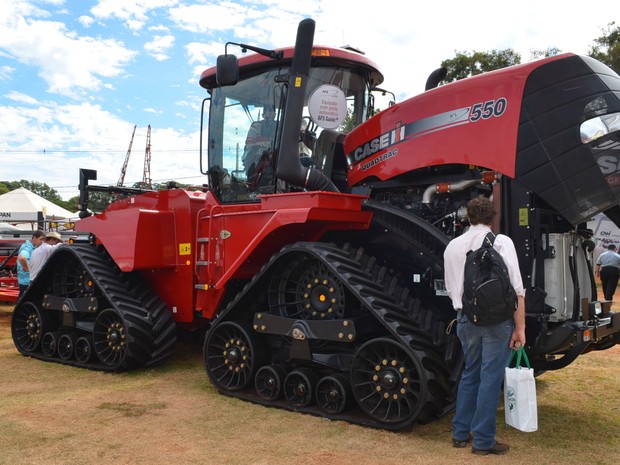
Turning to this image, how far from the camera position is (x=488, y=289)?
12.2ft

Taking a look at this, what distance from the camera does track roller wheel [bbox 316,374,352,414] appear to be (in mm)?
4625

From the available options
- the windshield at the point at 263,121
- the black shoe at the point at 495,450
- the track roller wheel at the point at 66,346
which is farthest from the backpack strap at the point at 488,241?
the track roller wheel at the point at 66,346

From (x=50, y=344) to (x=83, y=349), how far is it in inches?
22.8

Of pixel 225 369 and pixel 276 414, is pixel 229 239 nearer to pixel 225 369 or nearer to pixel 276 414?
pixel 225 369

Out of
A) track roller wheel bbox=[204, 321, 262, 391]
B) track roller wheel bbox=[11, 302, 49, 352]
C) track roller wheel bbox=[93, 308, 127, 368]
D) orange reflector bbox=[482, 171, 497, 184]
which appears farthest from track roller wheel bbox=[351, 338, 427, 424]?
track roller wheel bbox=[11, 302, 49, 352]

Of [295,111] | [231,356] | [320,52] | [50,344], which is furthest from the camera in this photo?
[50,344]

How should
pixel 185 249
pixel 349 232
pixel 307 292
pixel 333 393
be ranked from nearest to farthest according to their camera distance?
1. pixel 333 393
2. pixel 307 292
3. pixel 349 232
4. pixel 185 249

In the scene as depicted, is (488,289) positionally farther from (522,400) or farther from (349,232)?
(349,232)

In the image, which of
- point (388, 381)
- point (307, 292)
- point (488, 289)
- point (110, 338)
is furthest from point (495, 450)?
point (110, 338)

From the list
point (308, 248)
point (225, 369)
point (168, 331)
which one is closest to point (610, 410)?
point (308, 248)

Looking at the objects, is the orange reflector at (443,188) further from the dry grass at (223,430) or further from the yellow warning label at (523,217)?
the dry grass at (223,430)

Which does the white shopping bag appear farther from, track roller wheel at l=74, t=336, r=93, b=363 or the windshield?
track roller wheel at l=74, t=336, r=93, b=363

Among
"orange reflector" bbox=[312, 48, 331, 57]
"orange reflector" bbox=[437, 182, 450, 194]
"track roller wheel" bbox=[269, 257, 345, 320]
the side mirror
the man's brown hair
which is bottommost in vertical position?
"track roller wheel" bbox=[269, 257, 345, 320]

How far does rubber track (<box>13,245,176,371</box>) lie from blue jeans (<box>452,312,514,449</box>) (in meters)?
3.43
